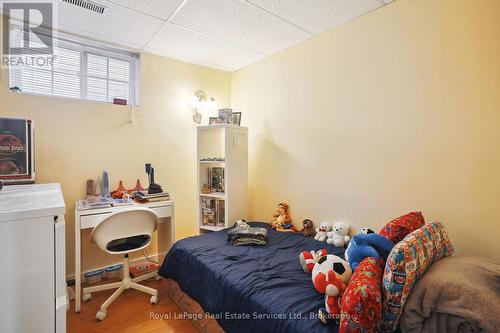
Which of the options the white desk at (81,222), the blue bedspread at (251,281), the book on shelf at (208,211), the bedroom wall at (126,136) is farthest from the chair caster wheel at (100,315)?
the book on shelf at (208,211)

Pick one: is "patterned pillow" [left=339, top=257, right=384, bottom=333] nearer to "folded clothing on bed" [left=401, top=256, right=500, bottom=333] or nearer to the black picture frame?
"folded clothing on bed" [left=401, top=256, right=500, bottom=333]

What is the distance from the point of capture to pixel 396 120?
1.84 metres

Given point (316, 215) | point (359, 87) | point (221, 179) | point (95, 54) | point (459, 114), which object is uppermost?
point (95, 54)

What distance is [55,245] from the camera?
3.53 feet

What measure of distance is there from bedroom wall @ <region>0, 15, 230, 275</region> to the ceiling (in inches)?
16.3

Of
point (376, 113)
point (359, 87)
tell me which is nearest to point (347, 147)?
point (376, 113)

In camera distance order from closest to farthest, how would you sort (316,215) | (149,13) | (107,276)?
(149,13), (316,215), (107,276)

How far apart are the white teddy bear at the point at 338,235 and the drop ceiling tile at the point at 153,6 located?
→ 2151mm

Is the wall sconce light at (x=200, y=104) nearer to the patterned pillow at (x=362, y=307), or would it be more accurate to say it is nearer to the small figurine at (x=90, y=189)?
the small figurine at (x=90, y=189)

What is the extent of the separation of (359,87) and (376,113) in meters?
0.27

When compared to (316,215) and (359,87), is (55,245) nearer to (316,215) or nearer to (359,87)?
(316,215)

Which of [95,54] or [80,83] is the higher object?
[95,54]

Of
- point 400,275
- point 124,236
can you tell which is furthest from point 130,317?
point 400,275

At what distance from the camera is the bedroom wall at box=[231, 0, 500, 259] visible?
4.91ft
